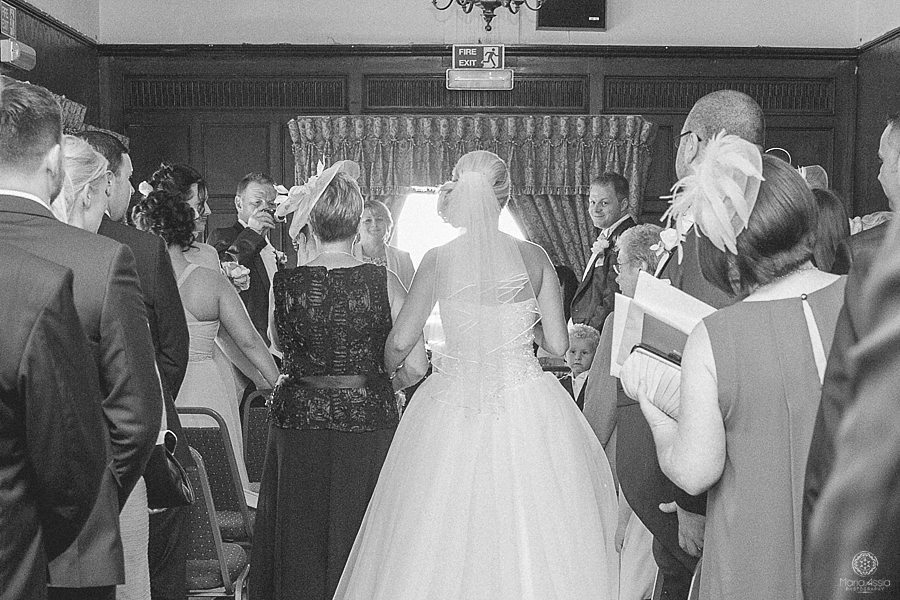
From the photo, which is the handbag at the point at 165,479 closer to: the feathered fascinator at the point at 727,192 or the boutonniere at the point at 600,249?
the feathered fascinator at the point at 727,192

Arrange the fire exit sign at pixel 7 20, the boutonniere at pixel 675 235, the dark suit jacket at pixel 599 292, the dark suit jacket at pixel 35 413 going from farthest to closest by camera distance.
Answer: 1. the fire exit sign at pixel 7 20
2. the dark suit jacket at pixel 599 292
3. the boutonniere at pixel 675 235
4. the dark suit jacket at pixel 35 413

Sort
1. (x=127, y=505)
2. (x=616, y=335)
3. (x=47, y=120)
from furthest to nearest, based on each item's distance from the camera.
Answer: (x=127, y=505)
(x=616, y=335)
(x=47, y=120)

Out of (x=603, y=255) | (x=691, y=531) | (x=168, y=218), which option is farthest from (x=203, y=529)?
(x=603, y=255)

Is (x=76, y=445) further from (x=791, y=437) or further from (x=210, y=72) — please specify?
(x=210, y=72)

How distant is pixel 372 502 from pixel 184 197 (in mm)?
1465

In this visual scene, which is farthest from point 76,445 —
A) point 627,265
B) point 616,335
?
point 627,265

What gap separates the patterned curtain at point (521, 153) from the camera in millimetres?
8938

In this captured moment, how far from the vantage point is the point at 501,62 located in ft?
29.1

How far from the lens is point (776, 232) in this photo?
6.01 feet

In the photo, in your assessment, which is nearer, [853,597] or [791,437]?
[853,597]

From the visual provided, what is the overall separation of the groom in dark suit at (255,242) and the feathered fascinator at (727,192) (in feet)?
14.8

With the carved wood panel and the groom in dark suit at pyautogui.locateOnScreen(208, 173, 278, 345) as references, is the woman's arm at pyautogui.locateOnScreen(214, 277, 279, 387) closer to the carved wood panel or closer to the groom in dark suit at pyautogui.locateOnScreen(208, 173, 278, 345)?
the groom in dark suit at pyautogui.locateOnScreen(208, 173, 278, 345)

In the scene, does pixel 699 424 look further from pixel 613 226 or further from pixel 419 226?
pixel 419 226

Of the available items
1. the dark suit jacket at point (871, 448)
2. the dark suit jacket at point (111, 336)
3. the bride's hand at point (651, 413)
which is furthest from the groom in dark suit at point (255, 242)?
the dark suit jacket at point (871, 448)
